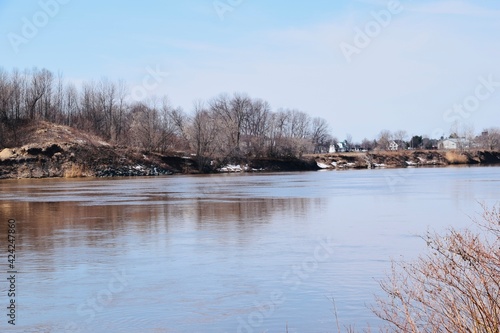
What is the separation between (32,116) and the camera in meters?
92.7

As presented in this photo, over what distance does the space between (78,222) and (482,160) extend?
105m

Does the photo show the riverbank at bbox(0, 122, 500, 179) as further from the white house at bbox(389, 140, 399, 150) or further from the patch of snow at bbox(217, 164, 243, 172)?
the white house at bbox(389, 140, 399, 150)

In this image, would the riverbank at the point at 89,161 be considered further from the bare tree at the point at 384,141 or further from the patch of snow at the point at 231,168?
the bare tree at the point at 384,141

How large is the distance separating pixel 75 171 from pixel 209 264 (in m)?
66.2

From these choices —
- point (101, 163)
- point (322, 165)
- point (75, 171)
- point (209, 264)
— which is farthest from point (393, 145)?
point (209, 264)

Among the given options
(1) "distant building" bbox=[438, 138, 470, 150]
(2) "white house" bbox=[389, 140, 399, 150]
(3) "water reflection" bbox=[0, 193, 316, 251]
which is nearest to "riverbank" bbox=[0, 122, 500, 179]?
(3) "water reflection" bbox=[0, 193, 316, 251]

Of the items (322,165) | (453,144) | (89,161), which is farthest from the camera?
(453,144)

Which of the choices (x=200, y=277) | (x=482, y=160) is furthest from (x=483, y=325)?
(x=482, y=160)

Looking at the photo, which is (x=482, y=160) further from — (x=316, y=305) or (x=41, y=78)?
(x=316, y=305)

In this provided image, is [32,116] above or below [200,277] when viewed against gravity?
above

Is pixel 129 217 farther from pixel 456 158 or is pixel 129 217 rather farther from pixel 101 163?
pixel 456 158

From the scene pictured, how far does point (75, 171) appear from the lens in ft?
253

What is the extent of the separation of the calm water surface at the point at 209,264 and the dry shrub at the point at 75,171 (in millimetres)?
50266

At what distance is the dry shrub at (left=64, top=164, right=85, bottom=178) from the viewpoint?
252 feet
